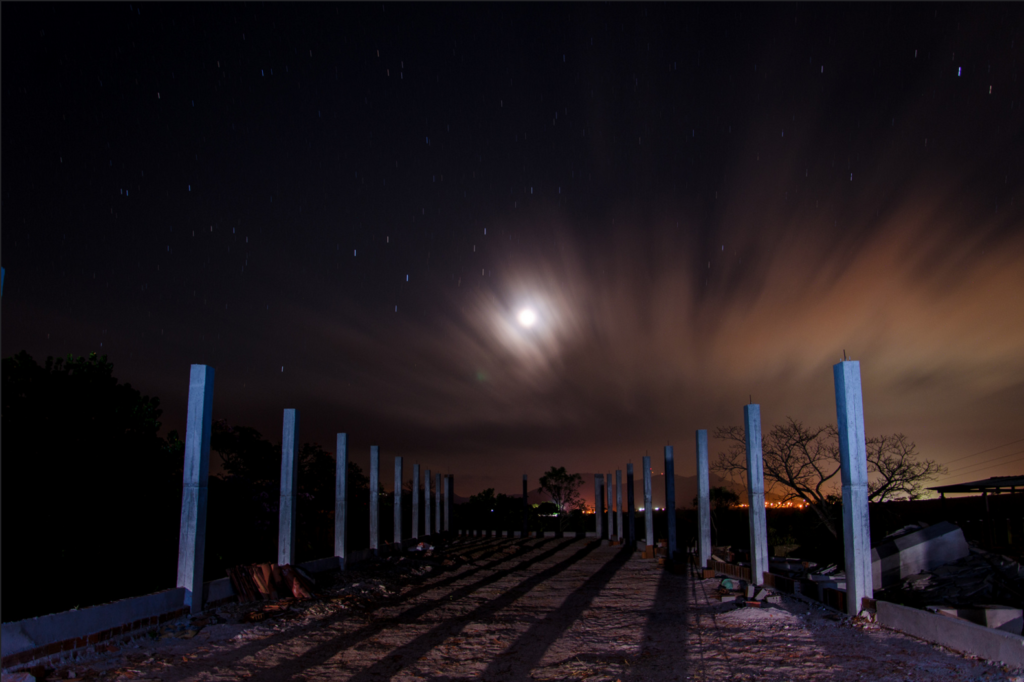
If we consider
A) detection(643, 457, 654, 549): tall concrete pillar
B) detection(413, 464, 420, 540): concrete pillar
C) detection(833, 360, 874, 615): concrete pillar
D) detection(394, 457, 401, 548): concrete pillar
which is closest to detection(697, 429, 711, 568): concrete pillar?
detection(643, 457, 654, 549): tall concrete pillar

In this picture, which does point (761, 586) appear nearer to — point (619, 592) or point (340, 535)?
point (619, 592)

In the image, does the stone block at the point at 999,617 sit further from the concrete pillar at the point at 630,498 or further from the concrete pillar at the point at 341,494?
the concrete pillar at the point at 630,498

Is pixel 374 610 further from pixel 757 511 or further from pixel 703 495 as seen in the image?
pixel 703 495

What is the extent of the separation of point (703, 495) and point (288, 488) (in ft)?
33.7

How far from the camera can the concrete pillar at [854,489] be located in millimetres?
9711

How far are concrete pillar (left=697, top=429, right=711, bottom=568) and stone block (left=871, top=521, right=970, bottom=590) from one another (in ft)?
14.8

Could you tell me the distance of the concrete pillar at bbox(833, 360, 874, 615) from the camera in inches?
382

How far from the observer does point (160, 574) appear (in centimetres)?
1373

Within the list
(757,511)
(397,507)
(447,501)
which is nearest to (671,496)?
(757,511)

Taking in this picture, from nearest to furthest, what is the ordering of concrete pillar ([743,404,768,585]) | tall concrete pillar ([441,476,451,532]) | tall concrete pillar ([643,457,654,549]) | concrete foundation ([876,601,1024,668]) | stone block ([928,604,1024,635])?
concrete foundation ([876,601,1024,668]), stone block ([928,604,1024,635]), concrete pillar ([743,404,768,585]), tall concrete pillar ([643,457,654,549]), tall concrete pillar ([441,476,451,532])

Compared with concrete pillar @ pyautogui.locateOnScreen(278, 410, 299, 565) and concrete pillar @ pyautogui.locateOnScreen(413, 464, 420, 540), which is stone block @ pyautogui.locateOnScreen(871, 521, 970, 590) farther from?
concrete pillar @ pyautogui.locateOnScreen(413, 464, 420, 540)

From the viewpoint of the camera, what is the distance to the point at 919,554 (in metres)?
12.6

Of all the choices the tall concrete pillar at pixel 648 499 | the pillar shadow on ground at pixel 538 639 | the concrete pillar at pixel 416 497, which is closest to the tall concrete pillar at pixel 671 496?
the tall concrete pillar at pixel 648 499

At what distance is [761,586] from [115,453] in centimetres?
1286
